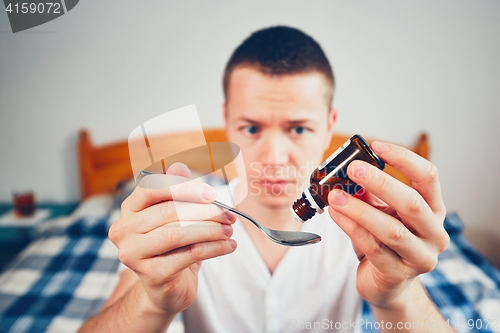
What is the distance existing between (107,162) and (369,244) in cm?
68

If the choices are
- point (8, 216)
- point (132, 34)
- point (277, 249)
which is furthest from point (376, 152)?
point (8, 216)

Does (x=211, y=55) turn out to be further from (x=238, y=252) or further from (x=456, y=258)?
(x=456, y=258)

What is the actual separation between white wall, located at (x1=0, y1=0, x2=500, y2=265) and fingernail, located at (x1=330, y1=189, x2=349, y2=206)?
1.43 feet

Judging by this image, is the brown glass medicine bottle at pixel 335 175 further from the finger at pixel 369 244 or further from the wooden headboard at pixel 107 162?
the wooden headboard at pixel 107 162

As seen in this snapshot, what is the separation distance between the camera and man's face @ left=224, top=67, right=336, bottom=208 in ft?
1.86

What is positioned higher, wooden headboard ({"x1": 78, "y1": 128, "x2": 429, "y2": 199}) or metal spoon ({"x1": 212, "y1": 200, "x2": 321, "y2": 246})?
metal spoon ({"x1": 212, "y1": 200, "x2": 321, "y2": 246})

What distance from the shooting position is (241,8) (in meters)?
0.59

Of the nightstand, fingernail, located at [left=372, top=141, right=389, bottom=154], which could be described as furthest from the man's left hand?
the nightstand

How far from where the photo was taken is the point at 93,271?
827mm

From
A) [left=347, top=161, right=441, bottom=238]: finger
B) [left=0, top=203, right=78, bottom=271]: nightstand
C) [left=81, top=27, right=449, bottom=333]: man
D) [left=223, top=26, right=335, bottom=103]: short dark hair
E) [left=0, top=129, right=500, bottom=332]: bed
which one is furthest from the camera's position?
[left=0, top=203, right=78, bottom=271]: nightstand

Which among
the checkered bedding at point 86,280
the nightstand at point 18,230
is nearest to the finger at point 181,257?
the checkered bedding at point 86,280

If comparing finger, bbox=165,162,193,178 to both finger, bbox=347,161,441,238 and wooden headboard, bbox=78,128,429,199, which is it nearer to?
finger, bbox=347,161,441,238

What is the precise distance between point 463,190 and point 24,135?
94cm

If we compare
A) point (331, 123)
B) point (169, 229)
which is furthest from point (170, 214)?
point (331, 123)
